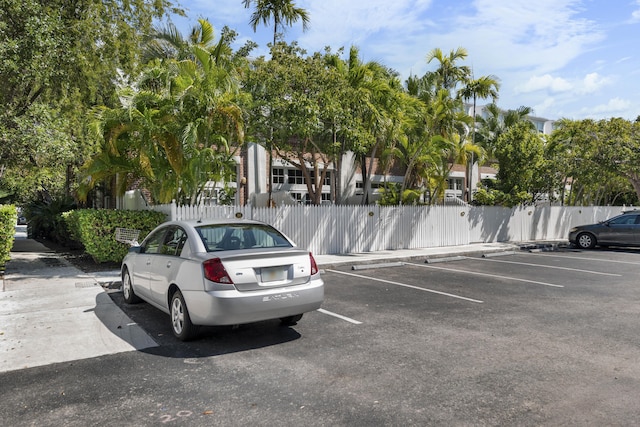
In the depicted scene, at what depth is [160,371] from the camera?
4723 mm

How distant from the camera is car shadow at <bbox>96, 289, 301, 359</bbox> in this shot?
5.36m

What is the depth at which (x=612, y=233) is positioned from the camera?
17812mm

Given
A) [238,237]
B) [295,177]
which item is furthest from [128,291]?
[295,177]

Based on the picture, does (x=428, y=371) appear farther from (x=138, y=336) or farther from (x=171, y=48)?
(x=171, y=48)

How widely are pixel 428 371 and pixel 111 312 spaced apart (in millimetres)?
5060

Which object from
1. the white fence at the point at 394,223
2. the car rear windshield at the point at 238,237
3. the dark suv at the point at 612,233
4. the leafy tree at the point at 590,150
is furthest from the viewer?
the leafy tree at the point at 590,150

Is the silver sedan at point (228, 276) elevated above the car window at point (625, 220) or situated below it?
below

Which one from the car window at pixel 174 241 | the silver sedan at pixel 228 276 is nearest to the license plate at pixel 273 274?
the silver sedan at pixel 228 276

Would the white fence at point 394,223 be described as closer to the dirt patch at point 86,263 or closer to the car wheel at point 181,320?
the dirt patch at point 86,263

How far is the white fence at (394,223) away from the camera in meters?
13.7

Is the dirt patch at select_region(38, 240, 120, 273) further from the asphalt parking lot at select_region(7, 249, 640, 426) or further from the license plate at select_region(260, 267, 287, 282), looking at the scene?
the license plate at select_region(260, 267, 287, 282)

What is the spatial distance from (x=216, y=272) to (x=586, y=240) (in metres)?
17.9

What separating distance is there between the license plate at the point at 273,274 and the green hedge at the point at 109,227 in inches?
283

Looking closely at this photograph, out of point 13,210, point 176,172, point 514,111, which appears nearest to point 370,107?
point 176,172
